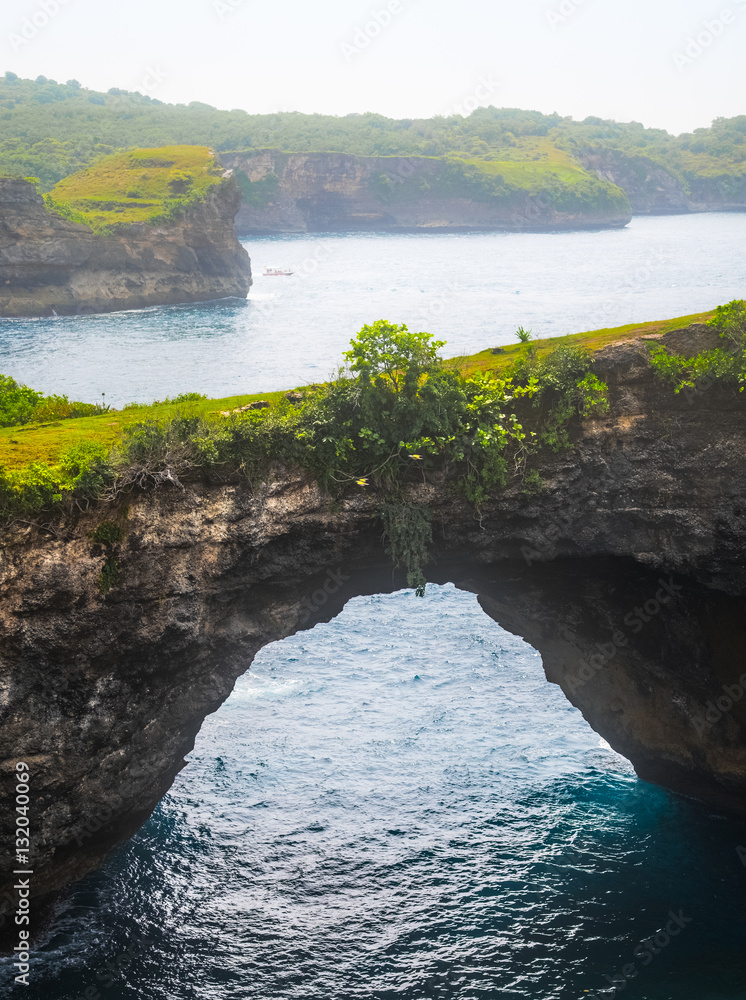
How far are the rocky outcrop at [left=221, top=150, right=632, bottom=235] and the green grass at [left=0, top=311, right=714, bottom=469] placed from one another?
465 feet

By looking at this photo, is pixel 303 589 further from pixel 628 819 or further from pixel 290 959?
pixel 628 819

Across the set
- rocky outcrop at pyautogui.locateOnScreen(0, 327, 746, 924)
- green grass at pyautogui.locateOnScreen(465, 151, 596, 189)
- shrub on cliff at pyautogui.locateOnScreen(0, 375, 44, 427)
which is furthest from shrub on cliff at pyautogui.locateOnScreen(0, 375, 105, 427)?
green grass at pyautogui.locateOnScreen(465, 151, 596, 189)

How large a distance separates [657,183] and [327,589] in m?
187

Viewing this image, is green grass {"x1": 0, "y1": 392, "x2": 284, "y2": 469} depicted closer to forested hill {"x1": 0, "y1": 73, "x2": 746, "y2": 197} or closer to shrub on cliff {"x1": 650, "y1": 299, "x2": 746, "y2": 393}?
shrub on cliff {"x1": 650, "y1": 299, "x2": 746, "y2": 393}

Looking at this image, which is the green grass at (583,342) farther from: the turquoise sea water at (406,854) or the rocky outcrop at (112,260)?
the rocky outcrop at (112,260)

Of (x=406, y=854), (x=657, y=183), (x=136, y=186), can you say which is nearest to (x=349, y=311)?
(x=136, y=186)

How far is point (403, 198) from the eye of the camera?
523 feet

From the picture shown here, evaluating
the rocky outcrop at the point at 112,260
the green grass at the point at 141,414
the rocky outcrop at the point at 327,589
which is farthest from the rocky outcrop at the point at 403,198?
the rocky outcrop at the point at 327,589

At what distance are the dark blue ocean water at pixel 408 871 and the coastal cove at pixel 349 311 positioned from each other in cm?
→ 2219

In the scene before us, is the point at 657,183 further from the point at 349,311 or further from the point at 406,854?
the point at 406,854

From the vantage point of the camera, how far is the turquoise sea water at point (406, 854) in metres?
18.5

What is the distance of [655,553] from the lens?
20.6 metres

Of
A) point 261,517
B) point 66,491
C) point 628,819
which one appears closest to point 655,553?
point 628,819

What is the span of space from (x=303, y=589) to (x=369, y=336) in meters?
6.61
